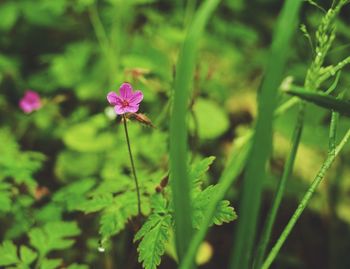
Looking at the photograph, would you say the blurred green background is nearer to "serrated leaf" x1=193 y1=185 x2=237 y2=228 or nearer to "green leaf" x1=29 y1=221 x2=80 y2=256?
"green leaf" x1=29 y1=221 x2=80 y2=256

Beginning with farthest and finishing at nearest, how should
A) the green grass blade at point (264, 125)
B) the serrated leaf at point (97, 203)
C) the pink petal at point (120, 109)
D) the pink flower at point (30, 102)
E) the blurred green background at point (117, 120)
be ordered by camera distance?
the pink flower at point (30, 102)
the blurred green background at point (117, 120)
the serrated leaf at point (97, 203)
the pink petal at point (120, 109)
the green grass blade at point (264, 125)

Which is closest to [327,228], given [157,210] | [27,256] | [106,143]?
[106,143]

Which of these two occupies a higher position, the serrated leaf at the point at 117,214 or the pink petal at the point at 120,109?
the pink petal at the point at 120,109

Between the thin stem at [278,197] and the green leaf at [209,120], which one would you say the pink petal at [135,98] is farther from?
the green leaf at [209,120]

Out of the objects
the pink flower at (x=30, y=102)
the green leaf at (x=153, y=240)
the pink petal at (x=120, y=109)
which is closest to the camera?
the green leaf at (x=153, y=240)

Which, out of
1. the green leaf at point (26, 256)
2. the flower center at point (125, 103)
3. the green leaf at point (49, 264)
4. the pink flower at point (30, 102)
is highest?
the pink flower at point (30, 102)

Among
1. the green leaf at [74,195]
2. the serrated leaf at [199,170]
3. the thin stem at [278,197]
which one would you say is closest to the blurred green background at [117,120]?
the green leaf at [74,195]

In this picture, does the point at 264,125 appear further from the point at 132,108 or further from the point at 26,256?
the point at 26,256

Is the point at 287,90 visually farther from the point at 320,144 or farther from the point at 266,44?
the point at 266,44
